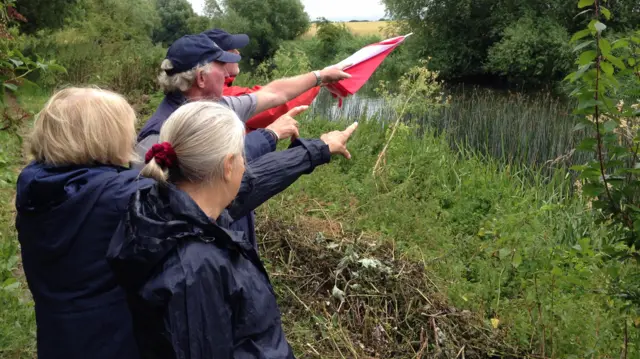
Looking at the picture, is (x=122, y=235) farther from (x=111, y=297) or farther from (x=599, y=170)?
(x=599, y=170)

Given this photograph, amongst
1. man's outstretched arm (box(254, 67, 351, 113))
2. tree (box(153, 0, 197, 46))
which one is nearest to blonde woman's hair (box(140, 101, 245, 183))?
man's outstretched arm (box(254, 67, 351, 113))

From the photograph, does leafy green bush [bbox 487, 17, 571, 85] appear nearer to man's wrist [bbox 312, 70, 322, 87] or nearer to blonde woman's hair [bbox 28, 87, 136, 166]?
man's wrist [bbox 312, 70, 322, 87]

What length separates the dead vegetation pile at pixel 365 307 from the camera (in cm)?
350

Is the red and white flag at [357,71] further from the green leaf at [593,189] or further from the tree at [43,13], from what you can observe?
the tree at [43,13]

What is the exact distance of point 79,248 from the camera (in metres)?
1.79

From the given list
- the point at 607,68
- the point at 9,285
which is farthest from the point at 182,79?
the point at 607,68

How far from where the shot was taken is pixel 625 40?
7.00 ft


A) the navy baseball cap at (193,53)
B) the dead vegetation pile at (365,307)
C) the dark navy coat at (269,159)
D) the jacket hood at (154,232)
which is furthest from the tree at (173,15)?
the jacket hood at (154,232)

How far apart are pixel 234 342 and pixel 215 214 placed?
1.16 ft

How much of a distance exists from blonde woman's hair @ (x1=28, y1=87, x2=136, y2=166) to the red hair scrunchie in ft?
0.74

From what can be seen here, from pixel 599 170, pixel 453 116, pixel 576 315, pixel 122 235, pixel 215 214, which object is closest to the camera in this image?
pixel 122 235

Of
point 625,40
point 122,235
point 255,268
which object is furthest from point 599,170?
point 122,235

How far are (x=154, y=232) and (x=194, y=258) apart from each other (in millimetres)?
113

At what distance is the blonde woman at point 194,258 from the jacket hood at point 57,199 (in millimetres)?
191
